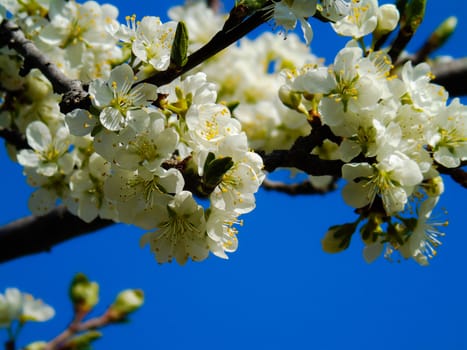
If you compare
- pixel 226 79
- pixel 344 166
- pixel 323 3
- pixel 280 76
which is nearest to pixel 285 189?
pixel 226 79

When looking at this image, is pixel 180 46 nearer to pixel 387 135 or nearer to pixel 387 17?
pixel 387 135

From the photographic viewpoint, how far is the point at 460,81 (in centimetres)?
300

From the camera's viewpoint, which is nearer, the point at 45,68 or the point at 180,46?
the point at 180,46

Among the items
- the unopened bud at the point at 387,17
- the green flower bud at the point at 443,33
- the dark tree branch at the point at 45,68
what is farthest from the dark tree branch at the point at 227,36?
the green flower bud at the point at 443,33

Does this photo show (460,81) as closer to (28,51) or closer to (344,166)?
(344,166)

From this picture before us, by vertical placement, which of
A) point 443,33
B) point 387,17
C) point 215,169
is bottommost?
point 215,169

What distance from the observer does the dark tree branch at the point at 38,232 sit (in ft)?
8.73

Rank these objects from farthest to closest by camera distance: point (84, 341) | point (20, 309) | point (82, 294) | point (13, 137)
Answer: point (13, 137)
point (20, 309)
point (82, 294)
point (84, 341)

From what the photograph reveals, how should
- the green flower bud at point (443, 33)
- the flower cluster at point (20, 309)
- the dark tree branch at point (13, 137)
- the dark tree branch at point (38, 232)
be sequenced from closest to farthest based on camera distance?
the flower cluster at point (20, 309)
the dark tree branch at point (13, 137)
the dark tree branch at point (38, 232)
the green flower bud at point (443, 33)

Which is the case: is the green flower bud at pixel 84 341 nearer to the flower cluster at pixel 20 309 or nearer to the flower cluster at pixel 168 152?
the flower cluster at pixel 168 152

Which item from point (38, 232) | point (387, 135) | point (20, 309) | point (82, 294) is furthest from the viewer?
point (38, 232)

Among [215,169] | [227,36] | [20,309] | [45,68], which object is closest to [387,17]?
[227,36]

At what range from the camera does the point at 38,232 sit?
9.02 feet

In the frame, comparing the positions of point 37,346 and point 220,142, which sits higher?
point 220,142
